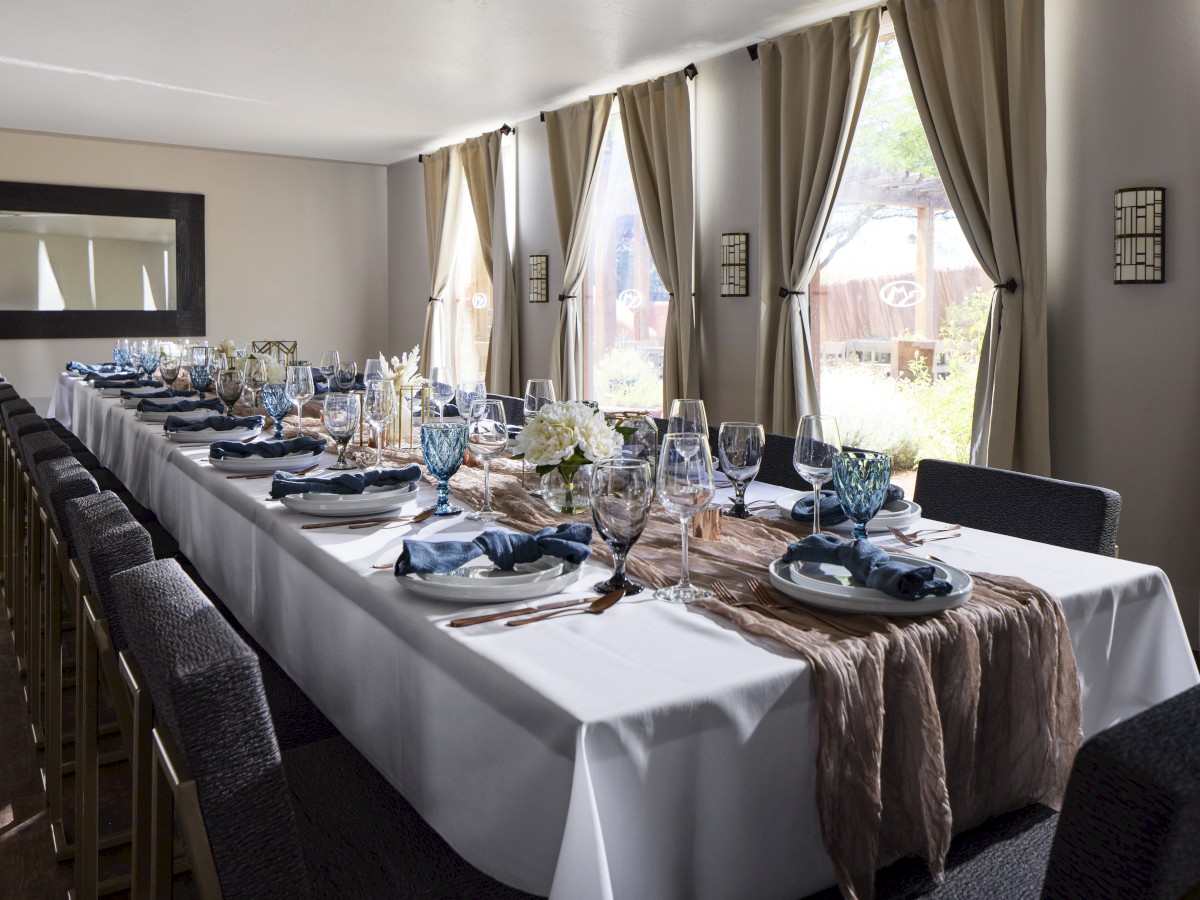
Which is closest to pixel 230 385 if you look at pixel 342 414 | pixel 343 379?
pixel 343 379

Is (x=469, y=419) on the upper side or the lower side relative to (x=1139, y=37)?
lower

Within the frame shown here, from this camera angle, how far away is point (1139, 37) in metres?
3.81

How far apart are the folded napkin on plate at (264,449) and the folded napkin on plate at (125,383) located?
8.85ft

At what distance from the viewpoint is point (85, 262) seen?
348 inches

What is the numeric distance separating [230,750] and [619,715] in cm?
39

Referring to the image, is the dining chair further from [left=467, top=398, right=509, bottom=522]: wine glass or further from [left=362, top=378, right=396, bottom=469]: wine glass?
[left=362, top=378, right=396, bottom=469]: wine glass

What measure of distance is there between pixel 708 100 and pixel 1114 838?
229 inches

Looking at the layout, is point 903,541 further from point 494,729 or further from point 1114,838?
point 1114,838

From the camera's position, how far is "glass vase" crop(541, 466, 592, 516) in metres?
1.78

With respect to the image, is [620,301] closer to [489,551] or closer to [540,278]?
[540,278]

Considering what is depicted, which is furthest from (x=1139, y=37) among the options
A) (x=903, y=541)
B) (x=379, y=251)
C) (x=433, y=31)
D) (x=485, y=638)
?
(x=379, y=251)

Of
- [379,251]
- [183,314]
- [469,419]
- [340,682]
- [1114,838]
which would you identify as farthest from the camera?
[379,251]

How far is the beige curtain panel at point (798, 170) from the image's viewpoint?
4.96 m

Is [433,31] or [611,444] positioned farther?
[433,31]
